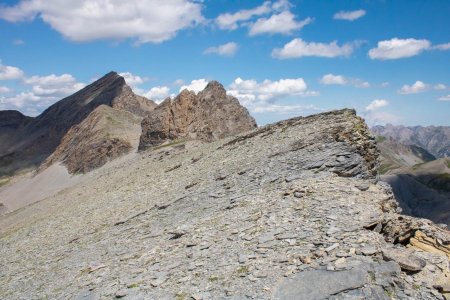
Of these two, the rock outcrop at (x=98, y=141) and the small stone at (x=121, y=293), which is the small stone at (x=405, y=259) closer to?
the small stone at (x=121, y=293)

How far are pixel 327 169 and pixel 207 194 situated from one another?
8.70 metres

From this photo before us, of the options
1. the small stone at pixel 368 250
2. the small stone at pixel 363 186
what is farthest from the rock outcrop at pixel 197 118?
the small stone at pixel 368 250

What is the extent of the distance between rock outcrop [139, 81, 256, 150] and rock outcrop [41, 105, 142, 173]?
16664 mm

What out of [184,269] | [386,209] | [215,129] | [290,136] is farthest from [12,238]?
[215,129]

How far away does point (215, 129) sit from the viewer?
379 feet

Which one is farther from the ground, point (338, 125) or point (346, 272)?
point (338, 125)

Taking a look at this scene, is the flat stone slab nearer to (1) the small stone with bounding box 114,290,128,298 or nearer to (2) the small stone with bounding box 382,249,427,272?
(2) the small stone with bounding box 382,249,427,272

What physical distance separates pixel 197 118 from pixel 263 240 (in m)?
103

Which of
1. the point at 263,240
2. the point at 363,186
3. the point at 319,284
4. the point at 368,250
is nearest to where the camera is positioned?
the point at 319,284

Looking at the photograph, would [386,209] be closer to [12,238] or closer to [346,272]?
[346,272]

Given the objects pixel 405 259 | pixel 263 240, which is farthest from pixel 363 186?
pixel 405 259

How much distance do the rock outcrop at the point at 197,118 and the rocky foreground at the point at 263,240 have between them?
249ft

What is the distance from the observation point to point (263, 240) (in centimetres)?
1702

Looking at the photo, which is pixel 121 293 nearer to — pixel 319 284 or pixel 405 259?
pixel 319 284
